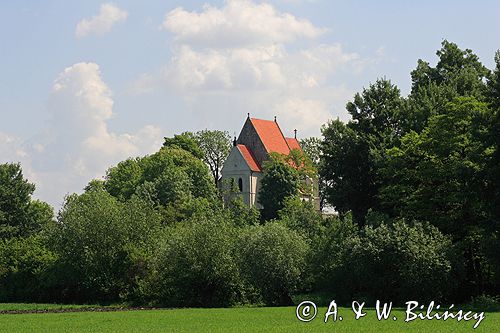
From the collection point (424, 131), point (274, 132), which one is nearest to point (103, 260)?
point (424, 131)

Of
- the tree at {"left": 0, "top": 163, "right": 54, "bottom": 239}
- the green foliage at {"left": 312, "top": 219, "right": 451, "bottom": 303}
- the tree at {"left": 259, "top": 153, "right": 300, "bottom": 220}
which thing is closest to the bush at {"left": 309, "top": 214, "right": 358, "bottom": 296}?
the green foliage at {"left": 312, "top": 219, "right": 451, "bottom": 303}

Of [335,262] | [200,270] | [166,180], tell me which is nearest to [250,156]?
[166,180]

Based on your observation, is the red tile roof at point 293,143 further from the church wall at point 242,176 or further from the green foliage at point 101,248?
the green foliage at point 101,248

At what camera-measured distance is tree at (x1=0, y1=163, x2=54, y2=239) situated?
312 feet

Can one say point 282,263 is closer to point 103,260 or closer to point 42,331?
point 103,260

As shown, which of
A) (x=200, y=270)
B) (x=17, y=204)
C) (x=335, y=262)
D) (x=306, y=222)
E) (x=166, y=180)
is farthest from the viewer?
(x=17, y=204)

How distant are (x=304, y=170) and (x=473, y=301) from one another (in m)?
60.4

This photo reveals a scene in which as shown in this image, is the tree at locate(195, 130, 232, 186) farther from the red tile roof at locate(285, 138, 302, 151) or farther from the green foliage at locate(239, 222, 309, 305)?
the green foliage at locate(239, 222, 309, 305)

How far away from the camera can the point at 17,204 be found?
96.0 m

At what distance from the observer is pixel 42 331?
3200 centimetres

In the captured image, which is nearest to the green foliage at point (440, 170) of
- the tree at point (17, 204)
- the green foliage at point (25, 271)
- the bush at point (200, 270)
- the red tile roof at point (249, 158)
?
the bush at point (200, 270)

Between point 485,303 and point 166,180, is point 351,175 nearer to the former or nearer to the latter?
point 485,303

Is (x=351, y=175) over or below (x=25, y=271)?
over

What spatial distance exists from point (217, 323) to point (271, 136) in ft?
283
